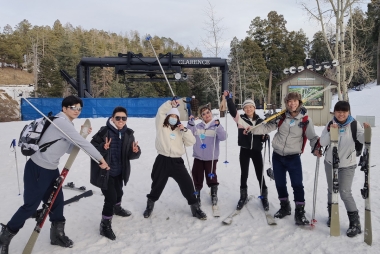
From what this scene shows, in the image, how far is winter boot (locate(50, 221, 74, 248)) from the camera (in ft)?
11.8

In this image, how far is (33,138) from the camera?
3.21 m

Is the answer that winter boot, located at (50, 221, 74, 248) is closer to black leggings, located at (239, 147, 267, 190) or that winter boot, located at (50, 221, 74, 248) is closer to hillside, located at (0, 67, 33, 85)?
black leggings, located at (239, 147, 267, 190)

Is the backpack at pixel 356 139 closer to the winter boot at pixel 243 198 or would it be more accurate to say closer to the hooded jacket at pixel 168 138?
the winter boot at pixel 243 198

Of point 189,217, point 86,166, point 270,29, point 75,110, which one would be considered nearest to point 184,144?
point 189,217

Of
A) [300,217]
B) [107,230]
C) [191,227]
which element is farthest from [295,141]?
[107,230]

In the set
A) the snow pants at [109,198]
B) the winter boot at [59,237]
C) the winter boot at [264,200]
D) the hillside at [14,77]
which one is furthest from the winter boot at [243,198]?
the hillside at [14,77]

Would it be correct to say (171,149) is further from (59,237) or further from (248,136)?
(59,237)

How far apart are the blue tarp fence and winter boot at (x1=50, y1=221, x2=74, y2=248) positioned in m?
14.8

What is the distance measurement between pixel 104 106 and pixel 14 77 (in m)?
56.6

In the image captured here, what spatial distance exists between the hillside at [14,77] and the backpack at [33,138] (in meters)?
66.3

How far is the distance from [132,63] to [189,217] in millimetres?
11410

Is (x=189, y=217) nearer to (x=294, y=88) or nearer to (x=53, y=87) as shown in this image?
(x=294, y=88)

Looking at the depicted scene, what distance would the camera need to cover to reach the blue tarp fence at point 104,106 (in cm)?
1775

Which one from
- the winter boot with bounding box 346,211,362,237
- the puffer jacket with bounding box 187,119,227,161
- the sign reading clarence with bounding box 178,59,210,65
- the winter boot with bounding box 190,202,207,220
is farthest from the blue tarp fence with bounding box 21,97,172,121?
the winter boot with bounding box 346,211,362,237
